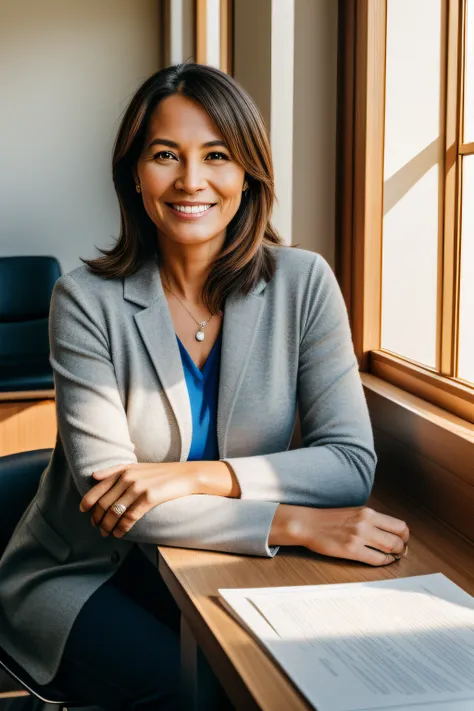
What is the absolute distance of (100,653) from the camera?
138 cm

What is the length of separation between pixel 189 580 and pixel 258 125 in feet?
2.86

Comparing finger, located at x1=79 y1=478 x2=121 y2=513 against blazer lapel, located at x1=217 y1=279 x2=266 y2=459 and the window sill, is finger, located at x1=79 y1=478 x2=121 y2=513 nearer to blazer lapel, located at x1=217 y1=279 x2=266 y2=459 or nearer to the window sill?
blazer lapel, located at x1=217 y1=279 x2=266 y2=459

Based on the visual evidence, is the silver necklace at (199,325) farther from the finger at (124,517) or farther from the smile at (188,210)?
the finger at (124,517)

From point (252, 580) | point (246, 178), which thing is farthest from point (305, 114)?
point (252, 580)

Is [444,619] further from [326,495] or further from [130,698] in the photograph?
[130,698]

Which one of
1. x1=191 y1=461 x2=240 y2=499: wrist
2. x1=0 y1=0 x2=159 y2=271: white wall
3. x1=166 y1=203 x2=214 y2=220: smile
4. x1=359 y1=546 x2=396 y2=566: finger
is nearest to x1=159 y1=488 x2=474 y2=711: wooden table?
x1=359 y1=546 x2=396 y2=566: finger

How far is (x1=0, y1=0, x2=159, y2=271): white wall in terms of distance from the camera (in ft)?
15.5

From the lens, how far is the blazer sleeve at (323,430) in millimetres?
1405

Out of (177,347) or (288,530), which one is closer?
(288,530)

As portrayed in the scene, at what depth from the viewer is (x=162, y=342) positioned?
156 cm

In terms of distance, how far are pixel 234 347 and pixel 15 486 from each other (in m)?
0.54

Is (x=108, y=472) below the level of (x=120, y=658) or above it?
above

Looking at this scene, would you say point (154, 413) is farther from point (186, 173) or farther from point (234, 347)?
point (186, 173)

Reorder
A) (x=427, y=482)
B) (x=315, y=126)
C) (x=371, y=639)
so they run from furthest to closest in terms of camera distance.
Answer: (x=315, y=126) < (x=427, y=482) < (x=371, y=639)
